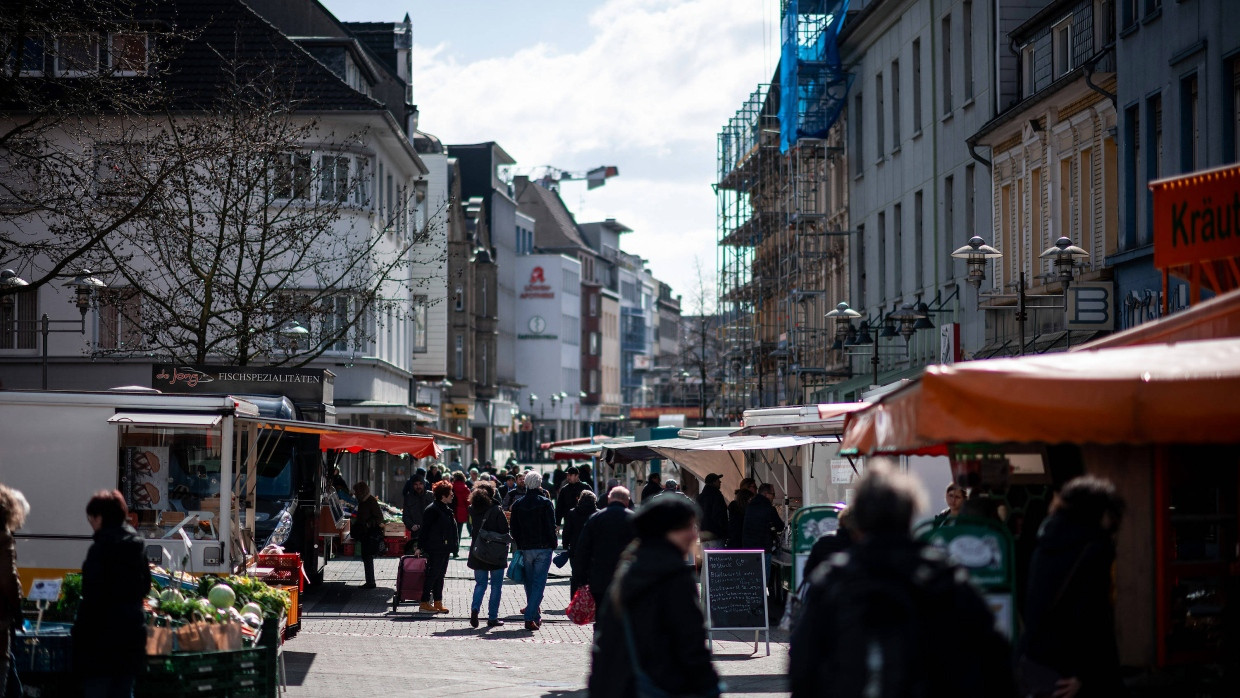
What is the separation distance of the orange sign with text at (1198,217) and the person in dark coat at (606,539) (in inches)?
191

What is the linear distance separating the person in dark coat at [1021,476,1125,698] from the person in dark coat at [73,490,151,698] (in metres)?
5.13

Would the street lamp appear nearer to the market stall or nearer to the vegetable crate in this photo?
the market stall

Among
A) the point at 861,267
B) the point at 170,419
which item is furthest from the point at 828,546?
the point at 861,267

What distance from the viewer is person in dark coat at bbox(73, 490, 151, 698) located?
9.48 meters

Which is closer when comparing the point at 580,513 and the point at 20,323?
the point at 580,513

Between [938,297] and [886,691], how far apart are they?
2931 cm

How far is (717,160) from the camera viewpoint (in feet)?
208

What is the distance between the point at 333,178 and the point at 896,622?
32.3m

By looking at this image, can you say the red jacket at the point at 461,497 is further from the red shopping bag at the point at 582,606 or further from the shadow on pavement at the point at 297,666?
the red shopping bag at the point at 582,606

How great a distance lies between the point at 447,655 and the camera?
56.0ft

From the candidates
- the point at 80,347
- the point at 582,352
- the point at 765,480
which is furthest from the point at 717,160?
the point at 582,352

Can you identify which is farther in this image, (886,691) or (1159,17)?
(1159,17)

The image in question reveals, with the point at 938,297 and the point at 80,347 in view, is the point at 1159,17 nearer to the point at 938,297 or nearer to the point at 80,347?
→ the point at 938,297

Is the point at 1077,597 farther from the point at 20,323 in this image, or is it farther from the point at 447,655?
the point at 20,323
